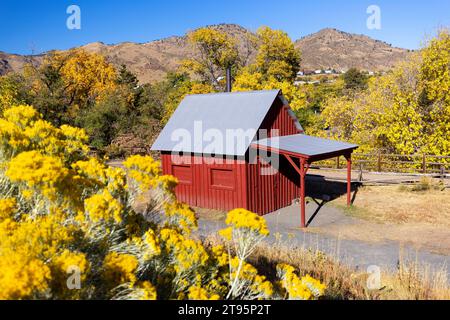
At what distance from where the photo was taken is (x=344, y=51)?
157000mm

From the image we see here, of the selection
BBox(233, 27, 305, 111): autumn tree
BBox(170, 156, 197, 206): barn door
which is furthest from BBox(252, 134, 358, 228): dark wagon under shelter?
BBox(233, 27, 305, 111): autumn tree

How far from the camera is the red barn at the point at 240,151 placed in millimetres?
14586

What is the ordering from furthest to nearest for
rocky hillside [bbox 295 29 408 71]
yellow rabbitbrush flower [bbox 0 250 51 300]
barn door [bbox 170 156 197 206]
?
1. rocky hillside [bbox 295 29 408 71]
2. barn door [bbox 170 156 197 206]
3. yellow rabbitbrush flower [bbox 0 250 51 300]

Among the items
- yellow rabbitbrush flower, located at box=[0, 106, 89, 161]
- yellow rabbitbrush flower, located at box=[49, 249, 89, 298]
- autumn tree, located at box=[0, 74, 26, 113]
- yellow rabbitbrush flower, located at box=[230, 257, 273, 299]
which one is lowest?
yellow rabbitbrush flower, located at box=[230, 257, 273, 299]

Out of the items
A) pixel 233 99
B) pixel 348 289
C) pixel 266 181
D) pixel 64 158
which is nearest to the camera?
pixel 64 158

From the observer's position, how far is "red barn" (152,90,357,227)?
47.9ft

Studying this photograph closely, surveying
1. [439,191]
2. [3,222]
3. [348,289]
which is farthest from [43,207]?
[439,191]

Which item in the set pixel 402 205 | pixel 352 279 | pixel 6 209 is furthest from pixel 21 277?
pixel 402 205

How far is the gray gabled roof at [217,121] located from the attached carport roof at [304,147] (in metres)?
0.86

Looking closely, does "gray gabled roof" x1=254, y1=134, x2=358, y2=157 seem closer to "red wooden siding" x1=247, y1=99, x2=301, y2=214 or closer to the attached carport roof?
the attached carport roof

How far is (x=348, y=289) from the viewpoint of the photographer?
267 inches
